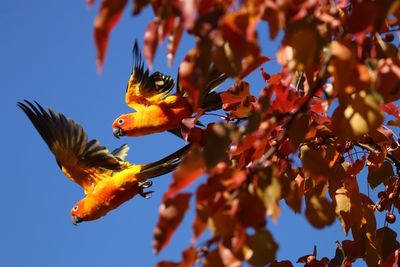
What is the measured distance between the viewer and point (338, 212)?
183 cm

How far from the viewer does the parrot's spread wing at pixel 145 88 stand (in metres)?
3.30

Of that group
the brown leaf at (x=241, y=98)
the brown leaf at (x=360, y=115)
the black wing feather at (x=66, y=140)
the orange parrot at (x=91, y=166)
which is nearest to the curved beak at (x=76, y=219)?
the orange parrot at (x=91, y=166)

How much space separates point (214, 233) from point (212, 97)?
5.66 ft

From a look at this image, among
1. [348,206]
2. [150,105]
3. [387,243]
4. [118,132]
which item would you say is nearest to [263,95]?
[348,206]

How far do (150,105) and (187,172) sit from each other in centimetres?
228

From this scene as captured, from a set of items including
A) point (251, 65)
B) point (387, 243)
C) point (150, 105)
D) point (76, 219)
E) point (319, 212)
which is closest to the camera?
point (319, 212)

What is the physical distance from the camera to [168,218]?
3.53ft

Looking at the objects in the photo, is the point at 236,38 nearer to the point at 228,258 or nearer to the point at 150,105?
the point at 228,258

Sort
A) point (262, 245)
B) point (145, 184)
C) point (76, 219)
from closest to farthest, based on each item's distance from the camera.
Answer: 1. point (262, 245)
2. point (145, 184)
3. point (76, 219)

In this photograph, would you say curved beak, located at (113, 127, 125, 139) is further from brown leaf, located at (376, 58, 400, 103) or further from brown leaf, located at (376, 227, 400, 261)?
brown leaf, located at (376, 58, 400, 103)

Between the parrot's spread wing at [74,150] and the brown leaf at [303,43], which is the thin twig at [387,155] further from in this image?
the parrot's spread wing at [74,150]

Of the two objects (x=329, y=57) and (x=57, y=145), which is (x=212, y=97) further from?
(x=329, y=57)

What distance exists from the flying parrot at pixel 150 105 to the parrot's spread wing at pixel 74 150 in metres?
0.23

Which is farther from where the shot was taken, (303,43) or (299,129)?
(299,129)
